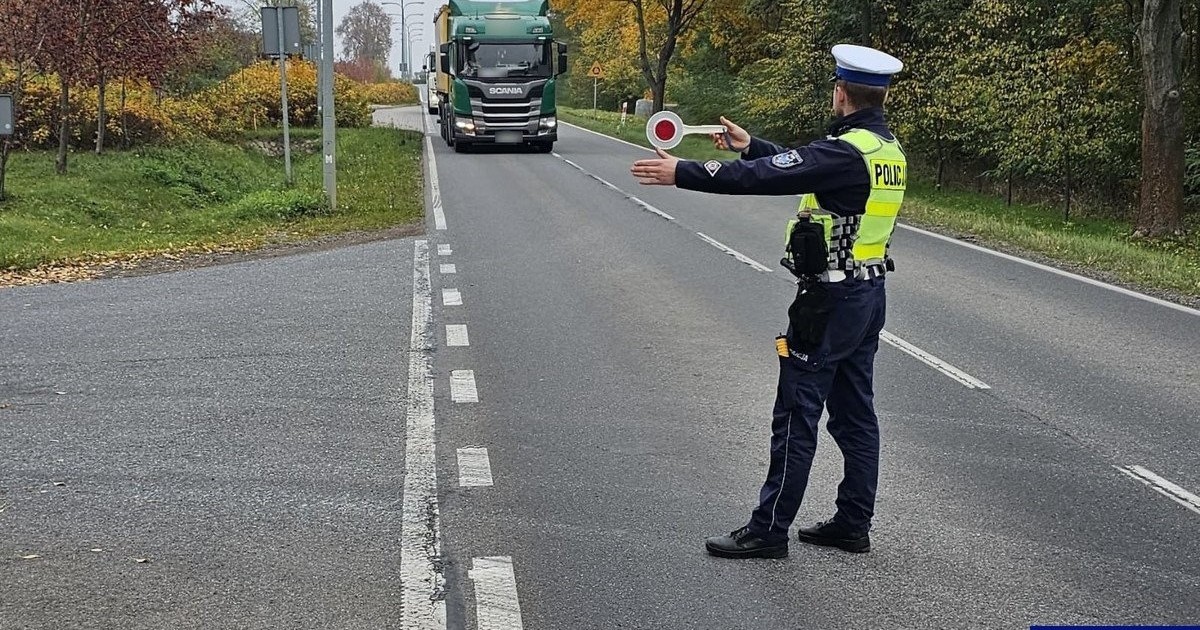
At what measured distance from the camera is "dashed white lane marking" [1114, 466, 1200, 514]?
5336mm

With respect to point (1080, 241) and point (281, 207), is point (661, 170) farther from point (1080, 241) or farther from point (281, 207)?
point (281, 207)

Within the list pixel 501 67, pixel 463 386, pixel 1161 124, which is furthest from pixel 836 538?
pixel 501 67

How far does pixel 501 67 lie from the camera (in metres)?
29.5

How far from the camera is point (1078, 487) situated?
5.53 m

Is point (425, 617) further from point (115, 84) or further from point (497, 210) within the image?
→ point (115, 84)

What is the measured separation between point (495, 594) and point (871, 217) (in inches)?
Result: 76.3

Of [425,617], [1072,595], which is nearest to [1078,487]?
[1072,595]

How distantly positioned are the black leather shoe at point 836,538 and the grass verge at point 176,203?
32.2ft

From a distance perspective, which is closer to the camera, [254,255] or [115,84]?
[254,255]

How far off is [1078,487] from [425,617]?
10.3 feet

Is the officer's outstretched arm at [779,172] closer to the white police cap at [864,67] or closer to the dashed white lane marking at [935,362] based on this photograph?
the white police cap at [864,67]

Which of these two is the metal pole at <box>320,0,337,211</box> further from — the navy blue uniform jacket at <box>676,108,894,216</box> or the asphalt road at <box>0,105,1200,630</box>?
the navy blue uniform jacket at <box>676,108,894,216</box>

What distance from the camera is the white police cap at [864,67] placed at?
14.7 ft

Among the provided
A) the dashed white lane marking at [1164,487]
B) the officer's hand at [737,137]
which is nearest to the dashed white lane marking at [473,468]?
the officer's hand at [737,137]
